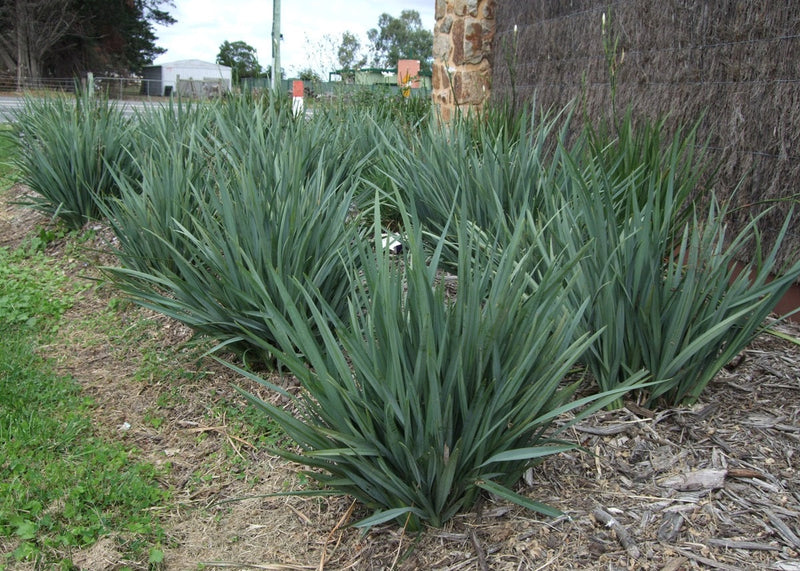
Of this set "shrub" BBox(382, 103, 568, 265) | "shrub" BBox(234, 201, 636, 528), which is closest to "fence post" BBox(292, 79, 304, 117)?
"shrub" BBox(382, 103, 568, 265)

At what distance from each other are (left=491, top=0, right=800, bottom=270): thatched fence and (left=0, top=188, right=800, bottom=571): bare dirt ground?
740 millimetres

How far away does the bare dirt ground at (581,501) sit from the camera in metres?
2.19

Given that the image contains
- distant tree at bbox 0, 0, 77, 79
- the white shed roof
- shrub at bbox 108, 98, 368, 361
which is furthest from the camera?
the white shed roof

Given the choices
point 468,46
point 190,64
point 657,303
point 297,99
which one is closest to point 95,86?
point 297,99

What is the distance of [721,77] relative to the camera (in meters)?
4.28

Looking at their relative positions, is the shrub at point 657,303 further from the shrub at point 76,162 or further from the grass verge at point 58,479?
the shrub at point 76,162

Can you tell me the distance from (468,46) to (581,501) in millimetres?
6389

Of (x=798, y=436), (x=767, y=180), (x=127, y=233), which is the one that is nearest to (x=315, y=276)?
(x=127, y=233)

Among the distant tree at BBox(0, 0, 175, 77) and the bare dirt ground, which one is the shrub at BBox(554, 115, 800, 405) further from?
the distant tree at BBox(0, 0, 175, 77)

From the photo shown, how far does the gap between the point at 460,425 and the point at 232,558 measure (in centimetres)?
88

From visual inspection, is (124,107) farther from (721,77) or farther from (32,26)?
(32,26)

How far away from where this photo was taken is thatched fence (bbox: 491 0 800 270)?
3793 mm

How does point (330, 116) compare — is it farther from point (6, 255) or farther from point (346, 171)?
point (6, 255)

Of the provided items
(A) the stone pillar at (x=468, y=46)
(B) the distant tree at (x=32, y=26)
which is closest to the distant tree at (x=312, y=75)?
(A) the stone pillar at (x=468, y=46)
